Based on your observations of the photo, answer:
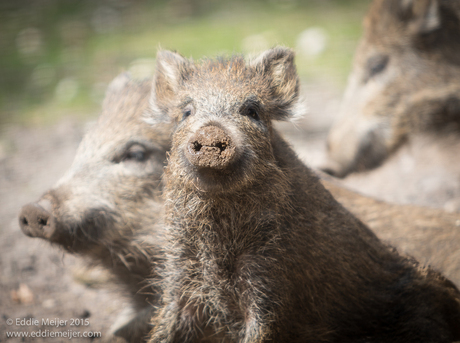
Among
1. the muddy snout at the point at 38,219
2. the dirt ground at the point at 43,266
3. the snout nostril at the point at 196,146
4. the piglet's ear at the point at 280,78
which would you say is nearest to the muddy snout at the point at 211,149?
the snout nostril at the point at 196,146

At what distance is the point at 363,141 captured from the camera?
232 inches

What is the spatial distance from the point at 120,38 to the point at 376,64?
7.22m

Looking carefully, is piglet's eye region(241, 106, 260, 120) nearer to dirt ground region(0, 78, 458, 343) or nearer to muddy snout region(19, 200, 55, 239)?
dirt ground region(0, 78, 458, 343)

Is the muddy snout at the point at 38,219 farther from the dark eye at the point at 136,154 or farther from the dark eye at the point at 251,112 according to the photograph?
the dark eye at the point at 251,112

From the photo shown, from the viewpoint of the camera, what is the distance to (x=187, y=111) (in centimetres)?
280

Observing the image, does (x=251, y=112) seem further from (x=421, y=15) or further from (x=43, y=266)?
(x=421, y=15)

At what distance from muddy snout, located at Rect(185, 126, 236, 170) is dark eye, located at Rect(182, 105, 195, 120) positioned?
51cm

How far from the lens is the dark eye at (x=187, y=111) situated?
2755 mm

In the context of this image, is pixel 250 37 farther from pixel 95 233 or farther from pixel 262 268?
pixel 262 268

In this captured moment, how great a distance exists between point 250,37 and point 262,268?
858 centimetres

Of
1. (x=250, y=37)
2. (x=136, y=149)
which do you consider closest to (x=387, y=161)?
(x=136, y=149)

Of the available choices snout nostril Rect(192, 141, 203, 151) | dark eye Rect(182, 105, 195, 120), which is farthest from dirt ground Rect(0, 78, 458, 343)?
snout nostril Rect(192, 141, 203, 151)

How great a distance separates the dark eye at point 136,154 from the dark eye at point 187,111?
94 cm

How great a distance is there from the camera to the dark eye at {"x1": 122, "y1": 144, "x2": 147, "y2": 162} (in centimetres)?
367
